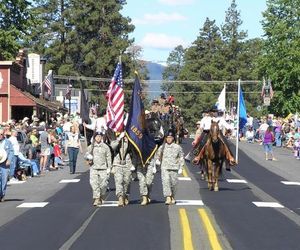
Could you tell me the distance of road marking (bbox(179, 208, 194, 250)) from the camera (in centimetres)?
1256

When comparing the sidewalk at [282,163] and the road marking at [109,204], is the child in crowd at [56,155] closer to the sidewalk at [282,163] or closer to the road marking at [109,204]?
the sidewalk at [282,163]

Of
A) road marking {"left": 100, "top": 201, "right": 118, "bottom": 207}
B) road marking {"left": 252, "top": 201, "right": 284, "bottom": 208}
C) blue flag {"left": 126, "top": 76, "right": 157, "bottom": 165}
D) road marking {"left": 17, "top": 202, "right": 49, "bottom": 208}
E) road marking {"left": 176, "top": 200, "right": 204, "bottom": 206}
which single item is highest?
blue flag {"left": 126, "top": 76, "right": 157, "bottom": 165}

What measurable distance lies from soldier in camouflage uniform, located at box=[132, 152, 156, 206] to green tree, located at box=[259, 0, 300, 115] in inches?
1991

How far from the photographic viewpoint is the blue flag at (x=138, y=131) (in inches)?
760

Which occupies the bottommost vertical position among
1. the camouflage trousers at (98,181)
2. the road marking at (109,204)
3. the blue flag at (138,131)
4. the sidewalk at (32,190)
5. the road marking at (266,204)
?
the sidewalk at (32,190)

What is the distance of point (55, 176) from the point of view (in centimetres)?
2902

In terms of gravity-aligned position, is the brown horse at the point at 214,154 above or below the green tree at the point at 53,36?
below

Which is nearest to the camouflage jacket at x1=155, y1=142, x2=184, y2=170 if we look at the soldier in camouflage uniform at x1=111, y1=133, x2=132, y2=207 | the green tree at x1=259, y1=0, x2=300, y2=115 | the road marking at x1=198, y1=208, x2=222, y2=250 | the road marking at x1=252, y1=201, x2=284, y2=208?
the soldier in camouflage uniform at x1=111, y1=133, x2=132, y2=207

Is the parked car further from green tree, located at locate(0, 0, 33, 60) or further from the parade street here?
green tree, located at locate(0, 0, 33, 60)

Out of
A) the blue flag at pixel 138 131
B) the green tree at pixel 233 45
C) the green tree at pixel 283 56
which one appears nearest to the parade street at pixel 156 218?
the blue flag at pixel 138 131

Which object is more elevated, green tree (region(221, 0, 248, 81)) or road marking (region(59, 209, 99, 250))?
green tree (region(221, 0, 248, 81))

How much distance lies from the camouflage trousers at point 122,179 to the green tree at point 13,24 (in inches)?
1256

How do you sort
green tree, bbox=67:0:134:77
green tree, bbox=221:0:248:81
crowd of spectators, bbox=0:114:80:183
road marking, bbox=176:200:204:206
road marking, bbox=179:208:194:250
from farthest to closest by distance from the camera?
green tree, bbox=221:0:248:81 → green tree, bbox=67:0:134:77 → crowd of spectators, bbox=0:114:80:183 → road marking, bbox=176:200:204:206 → road marking, bbox=179:208:194:250

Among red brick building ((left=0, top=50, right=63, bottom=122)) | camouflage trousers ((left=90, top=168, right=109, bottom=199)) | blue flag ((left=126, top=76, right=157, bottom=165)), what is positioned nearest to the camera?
camouflage trousers ((left=90, top=168, right=109, bottom=199))
